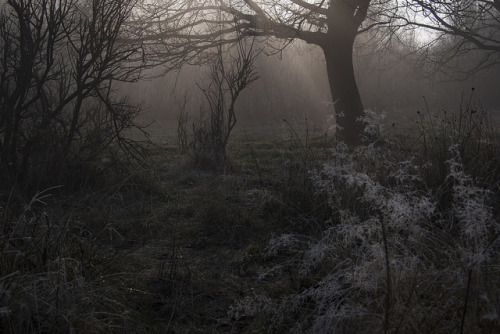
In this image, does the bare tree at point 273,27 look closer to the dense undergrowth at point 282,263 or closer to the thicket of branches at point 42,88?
the thicket of branches at point 42,88

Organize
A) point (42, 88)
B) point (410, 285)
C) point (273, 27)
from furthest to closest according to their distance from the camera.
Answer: point (273, 27) → point (42, 88) → point (410, 285)

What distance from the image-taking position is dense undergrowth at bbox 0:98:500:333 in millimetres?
1849

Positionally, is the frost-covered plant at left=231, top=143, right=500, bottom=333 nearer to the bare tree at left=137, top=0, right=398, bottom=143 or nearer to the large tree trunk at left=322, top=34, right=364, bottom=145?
the bare tree at left=137, top=0, right=398, bottom=143

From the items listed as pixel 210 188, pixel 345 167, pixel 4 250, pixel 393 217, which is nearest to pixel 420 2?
pixel 210 188

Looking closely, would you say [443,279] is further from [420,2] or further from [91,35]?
[420,2]

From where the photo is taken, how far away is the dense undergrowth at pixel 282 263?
72.8 inches

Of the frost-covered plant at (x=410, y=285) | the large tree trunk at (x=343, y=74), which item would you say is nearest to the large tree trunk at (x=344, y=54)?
the large tree trunk at (x=343, y=74)

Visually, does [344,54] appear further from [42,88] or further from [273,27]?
[42,88]

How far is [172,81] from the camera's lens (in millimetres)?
17266

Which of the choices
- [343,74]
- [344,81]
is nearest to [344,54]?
[343,74]

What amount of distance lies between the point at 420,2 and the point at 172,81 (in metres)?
11.1

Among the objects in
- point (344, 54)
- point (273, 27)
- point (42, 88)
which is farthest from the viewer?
point (344, 54)

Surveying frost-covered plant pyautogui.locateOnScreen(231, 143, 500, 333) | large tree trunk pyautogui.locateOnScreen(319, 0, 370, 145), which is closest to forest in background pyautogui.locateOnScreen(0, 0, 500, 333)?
frost-covered plant pyautogui.locateOnScreen(231, 143, 500, 333)

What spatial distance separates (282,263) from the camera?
9.80 ft
